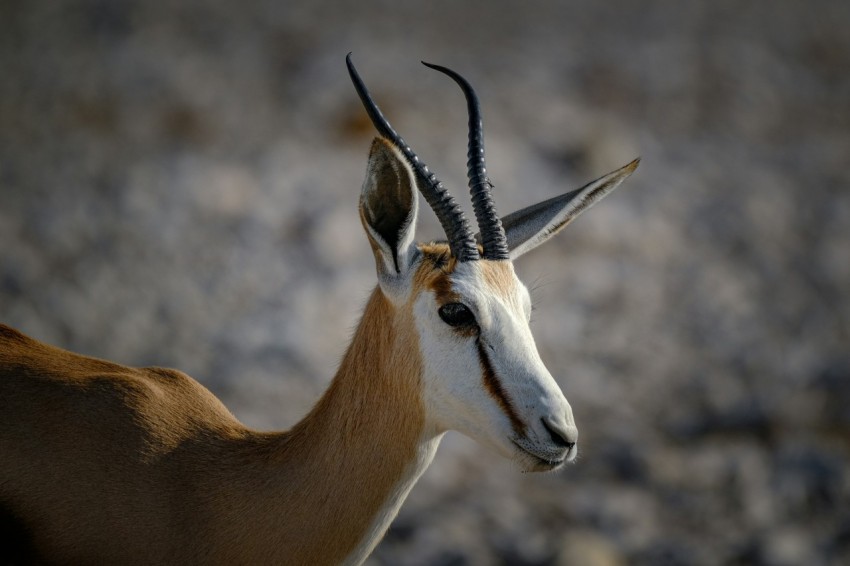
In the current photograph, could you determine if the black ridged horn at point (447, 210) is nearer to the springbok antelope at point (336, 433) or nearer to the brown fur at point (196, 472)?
the springbok antelope at point (336, 433)

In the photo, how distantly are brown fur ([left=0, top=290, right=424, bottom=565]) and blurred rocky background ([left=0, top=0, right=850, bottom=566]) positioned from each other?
3883 mm

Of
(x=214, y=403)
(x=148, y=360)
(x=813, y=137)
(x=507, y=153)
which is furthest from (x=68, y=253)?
(x=813, y=137)

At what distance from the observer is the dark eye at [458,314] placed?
13.5 ft

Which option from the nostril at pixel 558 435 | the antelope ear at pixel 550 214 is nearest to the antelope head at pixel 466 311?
the nostril at pixel 558 435

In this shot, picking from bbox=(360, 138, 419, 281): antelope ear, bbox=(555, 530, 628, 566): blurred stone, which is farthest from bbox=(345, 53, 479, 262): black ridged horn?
bbox=(555, 530, 628, 566): blurred stone

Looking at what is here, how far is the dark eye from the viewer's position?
13.5 ft

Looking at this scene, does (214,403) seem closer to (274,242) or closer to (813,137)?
(274,242)

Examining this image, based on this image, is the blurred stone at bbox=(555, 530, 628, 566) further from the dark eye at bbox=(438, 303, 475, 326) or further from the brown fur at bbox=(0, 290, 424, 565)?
the dark eye at bbox=(438, 303, 475, 326)

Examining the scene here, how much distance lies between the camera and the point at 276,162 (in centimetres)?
1195

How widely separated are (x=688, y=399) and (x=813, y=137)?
216 inches

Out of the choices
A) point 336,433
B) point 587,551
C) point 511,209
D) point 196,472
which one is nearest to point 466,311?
point 336,433

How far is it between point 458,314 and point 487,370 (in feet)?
0.90

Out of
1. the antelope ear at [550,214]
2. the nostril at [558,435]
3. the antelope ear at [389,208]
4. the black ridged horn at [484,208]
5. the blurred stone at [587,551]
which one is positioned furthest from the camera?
the blurred stone at [587,551]

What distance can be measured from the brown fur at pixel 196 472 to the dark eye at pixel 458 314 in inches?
8.3
